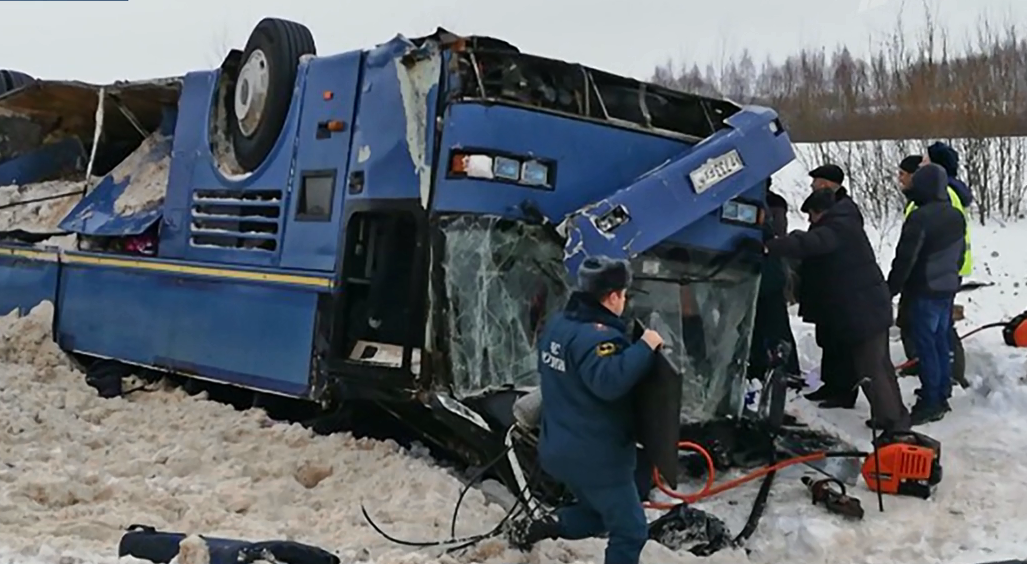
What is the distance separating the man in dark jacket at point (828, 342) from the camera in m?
6.91

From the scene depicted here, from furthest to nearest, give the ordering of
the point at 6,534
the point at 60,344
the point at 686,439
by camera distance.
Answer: the point at 60,344 < the point at 686,439 < the point at 6,534

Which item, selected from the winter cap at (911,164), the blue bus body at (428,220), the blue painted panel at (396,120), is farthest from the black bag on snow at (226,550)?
the winter cap at (911,164)

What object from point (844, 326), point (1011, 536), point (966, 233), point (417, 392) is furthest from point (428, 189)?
point (966, 233)

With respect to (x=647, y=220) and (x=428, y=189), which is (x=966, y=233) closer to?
(x=647, y=220)

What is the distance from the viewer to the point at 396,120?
5.76 m

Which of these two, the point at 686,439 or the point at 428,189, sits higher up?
the point at 428,189

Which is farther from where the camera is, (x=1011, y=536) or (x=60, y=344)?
(x=60, y=344)

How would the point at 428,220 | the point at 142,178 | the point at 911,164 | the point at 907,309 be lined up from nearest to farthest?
1. the point at 428,220
2. the point at 907,309
3. the point at 911,164
4. the point at 142,178

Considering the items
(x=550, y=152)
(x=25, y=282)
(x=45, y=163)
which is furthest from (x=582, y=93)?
(x=45, y=163)

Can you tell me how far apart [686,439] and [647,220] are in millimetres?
1330

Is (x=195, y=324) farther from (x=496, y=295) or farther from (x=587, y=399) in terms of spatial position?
(x=587, y=399)

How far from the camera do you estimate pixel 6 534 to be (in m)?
4.57

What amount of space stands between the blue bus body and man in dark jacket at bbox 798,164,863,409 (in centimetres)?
77

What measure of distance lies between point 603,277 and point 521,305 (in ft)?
5.27
